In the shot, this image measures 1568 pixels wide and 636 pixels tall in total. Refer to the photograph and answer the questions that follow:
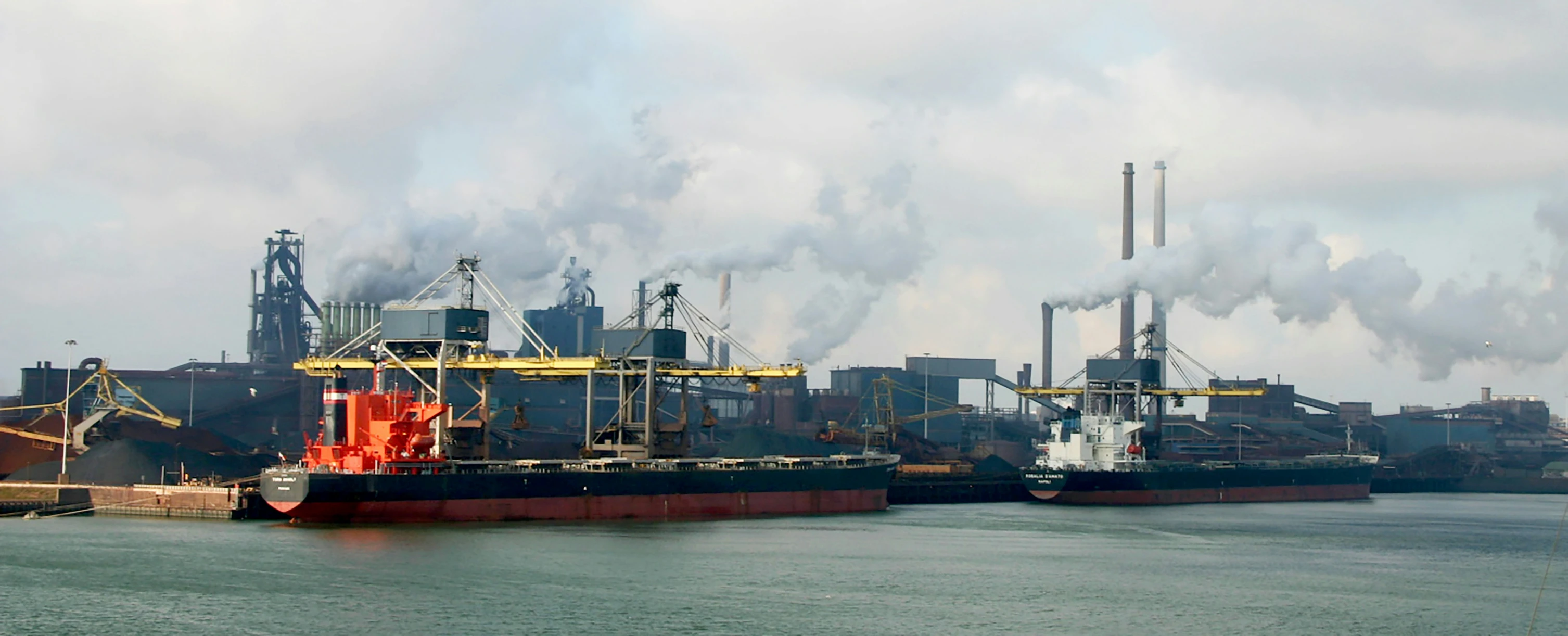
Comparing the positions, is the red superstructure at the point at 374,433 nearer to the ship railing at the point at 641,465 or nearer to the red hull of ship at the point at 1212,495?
the ship railing at the point at 641,465

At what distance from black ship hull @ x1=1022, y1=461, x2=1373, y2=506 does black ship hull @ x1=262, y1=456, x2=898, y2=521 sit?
13984 mm

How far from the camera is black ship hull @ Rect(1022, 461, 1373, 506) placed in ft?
250

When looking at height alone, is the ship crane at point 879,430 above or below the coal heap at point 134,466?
above

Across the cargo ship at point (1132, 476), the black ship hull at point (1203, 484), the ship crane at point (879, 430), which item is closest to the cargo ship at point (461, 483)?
the black ship hull at point (1203, 484)

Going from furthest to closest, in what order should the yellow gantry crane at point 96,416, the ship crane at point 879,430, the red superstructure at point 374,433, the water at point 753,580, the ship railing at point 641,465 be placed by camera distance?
the ship crane at point 879,430
the yellow gantry crane at point 96,416
the ship railing at point 641,465
the red superstructure at point 374,433
the water at point 753,580

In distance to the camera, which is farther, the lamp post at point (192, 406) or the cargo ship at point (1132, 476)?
the lamp post at point (192, 406)

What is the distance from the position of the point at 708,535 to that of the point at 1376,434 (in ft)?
314

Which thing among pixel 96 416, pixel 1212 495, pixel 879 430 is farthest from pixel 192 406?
pixel 1212 495

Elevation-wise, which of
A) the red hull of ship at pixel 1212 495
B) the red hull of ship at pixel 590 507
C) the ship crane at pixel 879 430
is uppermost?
the ship crane at pixel 879 430

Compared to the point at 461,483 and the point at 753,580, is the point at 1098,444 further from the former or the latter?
the point at 753,580

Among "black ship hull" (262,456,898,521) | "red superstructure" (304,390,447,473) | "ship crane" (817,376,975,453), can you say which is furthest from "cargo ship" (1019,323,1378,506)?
"red superstructure" (304,390,447,473)

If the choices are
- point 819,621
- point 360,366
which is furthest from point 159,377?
point 819,621

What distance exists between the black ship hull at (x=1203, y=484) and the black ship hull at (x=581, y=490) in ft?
45.9

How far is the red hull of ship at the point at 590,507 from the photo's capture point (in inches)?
1913
